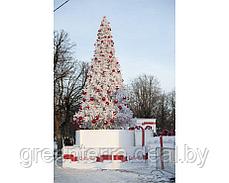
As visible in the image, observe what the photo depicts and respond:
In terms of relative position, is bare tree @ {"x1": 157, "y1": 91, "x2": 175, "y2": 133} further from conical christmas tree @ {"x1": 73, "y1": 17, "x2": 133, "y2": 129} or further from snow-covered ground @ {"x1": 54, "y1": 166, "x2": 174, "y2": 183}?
snow-covered ground @ {"x1": 54, "y1": 166, "x2": 174, "y2": 183}

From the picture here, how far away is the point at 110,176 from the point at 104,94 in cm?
185

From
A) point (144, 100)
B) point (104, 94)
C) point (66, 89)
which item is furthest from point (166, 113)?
point (104, 94)

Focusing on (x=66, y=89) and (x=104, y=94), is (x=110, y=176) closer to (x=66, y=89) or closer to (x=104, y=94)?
(x=104, y=94)

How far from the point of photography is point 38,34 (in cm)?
275

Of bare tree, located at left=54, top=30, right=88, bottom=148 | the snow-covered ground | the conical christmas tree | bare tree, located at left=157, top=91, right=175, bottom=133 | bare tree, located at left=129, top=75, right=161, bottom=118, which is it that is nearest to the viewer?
the snow-covered ground

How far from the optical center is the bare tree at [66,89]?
13602 millimetres

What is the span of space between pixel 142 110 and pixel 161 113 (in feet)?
2.34

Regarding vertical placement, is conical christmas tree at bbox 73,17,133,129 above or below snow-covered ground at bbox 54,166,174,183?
above

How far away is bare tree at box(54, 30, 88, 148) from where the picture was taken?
13.6 meters

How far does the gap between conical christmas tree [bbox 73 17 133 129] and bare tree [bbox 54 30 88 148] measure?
5349 mm

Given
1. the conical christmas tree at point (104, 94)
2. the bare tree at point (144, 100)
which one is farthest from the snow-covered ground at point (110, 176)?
the bare tree at point (144, 100)

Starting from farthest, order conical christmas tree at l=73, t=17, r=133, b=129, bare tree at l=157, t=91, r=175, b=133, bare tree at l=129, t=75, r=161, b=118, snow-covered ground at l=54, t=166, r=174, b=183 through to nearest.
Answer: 1. bare tree at l=129, t=75, r=161, b=118
2. bare tree at l=157, t=91, r=175, b=133
3. conical christmas tree at l=73, t=17, r=133, b=129
4. snow-covered ground at l=54, t=166, r=174, b=183

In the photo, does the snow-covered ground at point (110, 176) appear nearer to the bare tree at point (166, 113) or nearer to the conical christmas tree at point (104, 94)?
the conical christmas tree at point (104, 94)

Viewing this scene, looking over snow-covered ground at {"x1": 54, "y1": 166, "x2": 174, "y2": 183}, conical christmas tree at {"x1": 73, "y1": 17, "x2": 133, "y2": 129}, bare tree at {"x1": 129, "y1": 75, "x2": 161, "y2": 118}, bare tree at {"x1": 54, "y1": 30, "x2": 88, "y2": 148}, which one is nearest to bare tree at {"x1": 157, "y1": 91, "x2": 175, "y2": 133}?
bare tree at {"x1": 129, "y1": 75, "x2": 161, "y2": 118}
